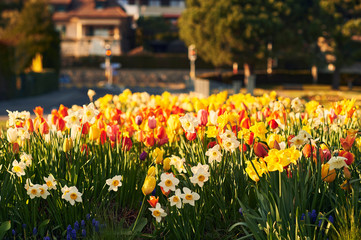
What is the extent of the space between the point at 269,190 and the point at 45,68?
35.7 meters

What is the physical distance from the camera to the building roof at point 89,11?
68500 millimetres

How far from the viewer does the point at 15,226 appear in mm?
4734

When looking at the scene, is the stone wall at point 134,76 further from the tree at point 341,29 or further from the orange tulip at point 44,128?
the orange tulip at point 44,128

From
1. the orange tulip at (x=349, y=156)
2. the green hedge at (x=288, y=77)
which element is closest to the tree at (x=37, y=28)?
the green hedge at (x=288, y=77)

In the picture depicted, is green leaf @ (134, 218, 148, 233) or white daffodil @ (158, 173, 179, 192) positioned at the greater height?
white daffodil @ (158, 173, 179, 192)

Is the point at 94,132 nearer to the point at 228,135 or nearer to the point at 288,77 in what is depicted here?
the point at 228,135

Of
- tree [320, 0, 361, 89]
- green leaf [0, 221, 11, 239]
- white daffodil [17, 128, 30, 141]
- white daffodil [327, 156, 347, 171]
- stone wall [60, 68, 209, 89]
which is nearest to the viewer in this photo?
white daffodil [327, 156, 347, 171]

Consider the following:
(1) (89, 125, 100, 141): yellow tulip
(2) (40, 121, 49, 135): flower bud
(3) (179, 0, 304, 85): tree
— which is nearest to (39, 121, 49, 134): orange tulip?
(2) (40, 121, 49, 135): flower bud

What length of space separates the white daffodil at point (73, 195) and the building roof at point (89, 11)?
2596 inches

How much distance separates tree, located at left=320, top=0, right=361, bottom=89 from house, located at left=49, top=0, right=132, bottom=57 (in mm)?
33401

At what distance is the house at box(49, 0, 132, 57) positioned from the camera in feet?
224

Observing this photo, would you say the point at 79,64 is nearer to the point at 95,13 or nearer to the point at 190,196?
the point at 95,13

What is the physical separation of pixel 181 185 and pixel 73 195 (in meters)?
1.08

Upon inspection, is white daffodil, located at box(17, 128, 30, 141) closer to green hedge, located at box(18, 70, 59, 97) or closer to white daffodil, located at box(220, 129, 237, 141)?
white daffodil, located at box(220, 129, 237, 141)
